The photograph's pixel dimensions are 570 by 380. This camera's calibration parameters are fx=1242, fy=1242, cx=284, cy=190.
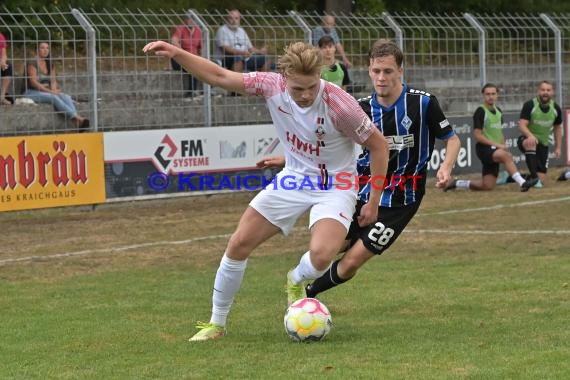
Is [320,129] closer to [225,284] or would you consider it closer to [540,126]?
[225,284]

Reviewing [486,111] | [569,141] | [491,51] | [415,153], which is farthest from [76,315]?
[569,141]

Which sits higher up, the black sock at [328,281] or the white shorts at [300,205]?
the white shorts at [300,205]

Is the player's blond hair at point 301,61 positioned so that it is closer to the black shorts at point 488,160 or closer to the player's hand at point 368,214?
the player's hand at point 368,214

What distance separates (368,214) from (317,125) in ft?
2.27

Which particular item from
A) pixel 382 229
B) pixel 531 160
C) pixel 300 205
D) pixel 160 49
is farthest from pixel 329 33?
pixel 160 49

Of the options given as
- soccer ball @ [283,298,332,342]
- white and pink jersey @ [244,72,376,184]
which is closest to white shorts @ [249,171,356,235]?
white and pink jersey @ [244,72,376,184]

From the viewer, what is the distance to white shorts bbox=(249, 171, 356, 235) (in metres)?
7.71

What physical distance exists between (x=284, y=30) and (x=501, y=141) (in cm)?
373

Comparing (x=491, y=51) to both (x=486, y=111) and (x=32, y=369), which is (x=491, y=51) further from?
(x=32, y=369)

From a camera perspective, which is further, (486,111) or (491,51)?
(491,51)

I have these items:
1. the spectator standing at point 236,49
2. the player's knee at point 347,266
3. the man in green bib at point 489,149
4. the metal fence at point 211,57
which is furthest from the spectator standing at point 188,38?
the player's knee at point 347,266

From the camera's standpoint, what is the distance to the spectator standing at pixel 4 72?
1546 cm

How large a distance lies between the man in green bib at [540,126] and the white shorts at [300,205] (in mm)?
11989

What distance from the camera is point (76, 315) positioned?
9016mm
